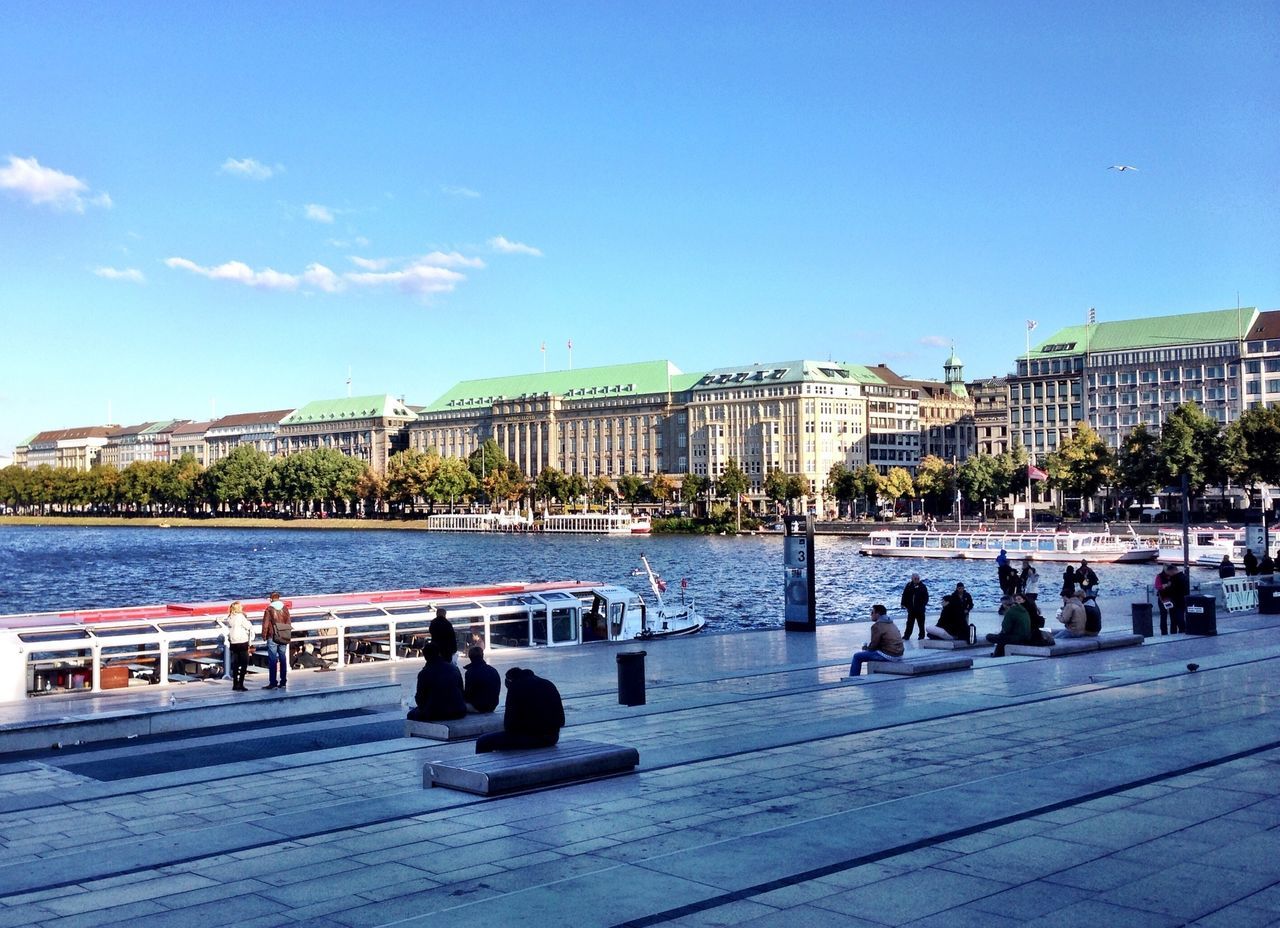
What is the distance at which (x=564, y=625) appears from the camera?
32.4m

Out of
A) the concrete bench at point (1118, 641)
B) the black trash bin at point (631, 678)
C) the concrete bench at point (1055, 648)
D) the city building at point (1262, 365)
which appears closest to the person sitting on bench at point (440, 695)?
the black trash bin at point (631, 678)

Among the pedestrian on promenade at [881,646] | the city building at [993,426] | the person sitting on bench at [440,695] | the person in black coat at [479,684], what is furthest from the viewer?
the city building at [993,426]

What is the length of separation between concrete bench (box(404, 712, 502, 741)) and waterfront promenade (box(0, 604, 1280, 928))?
284 mm

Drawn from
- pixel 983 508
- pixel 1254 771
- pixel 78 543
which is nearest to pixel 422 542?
pixel 78 543

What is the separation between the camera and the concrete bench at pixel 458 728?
16.9 meters

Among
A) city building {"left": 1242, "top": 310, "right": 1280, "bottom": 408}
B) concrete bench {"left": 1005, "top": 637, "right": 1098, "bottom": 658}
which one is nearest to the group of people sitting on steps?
concrete bench {"left": 1005, "top": 637, "right": 1098, "bottom": 658}

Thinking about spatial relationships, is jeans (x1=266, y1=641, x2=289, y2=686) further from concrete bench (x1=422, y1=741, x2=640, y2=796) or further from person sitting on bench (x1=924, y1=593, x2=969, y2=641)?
person sitting on bench (x1=924, y1=593, x2=969, y2=641)

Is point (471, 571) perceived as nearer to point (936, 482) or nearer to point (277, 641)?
point (277, 641)

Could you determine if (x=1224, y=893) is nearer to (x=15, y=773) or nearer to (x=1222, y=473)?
(x=15, y=773)

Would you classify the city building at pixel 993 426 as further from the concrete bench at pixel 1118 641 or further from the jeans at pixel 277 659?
the jeans at pixel 277 659

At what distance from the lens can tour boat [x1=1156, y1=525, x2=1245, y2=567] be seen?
315 ft

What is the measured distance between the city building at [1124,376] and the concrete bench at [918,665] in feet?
Answer: 481

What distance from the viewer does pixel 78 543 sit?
167875 mm

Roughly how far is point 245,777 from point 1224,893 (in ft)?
33.5
